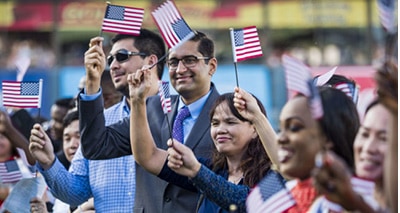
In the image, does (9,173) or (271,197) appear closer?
(271,197)

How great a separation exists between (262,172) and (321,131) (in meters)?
1.54

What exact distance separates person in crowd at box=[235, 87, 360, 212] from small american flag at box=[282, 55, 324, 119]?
0.06 m

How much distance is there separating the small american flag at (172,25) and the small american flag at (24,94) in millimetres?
1219

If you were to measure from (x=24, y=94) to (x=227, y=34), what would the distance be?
1392cm

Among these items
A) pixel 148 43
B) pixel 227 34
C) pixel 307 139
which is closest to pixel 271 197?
pixel 307 139

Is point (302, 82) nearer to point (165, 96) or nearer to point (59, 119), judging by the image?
point (165, 96)

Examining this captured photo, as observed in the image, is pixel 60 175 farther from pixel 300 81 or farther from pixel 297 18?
pixel 297 18

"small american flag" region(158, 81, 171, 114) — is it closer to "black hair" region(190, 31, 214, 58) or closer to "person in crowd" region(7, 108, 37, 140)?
"black hair" region(190, 31, 214, 58)

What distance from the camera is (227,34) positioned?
809 inches

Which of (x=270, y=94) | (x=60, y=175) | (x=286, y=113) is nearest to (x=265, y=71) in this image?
(x=270, y=94)

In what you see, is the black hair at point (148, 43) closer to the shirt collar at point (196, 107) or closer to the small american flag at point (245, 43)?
the shirt collar at point (196, 107)

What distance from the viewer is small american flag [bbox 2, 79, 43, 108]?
22.1 ft

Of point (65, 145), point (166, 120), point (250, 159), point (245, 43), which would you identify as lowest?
point (65, 145)

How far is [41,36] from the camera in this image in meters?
21.2
